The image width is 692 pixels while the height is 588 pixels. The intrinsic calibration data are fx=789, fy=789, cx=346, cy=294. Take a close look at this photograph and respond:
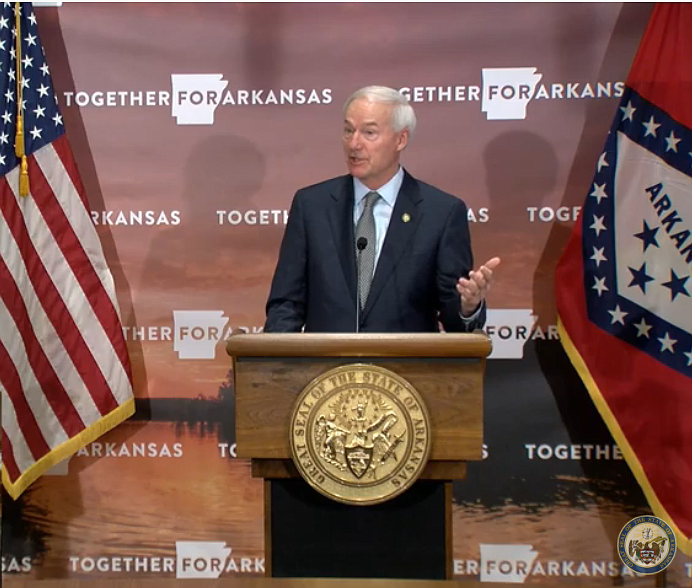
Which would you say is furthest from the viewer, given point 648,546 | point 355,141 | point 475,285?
point 355,141

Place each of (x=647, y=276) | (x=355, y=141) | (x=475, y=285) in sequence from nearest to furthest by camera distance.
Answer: (x=475, y=285), (x=355, y=141), (x=647, y=276)

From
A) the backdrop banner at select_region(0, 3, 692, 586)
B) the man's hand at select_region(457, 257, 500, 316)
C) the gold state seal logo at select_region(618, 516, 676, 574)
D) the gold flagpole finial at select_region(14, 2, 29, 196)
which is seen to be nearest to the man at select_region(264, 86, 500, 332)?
the man's hand at select_region(457, 257, 500, 316)

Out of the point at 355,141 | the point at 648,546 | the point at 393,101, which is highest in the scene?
the point at 393,101

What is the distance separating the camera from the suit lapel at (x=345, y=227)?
2.15 metres

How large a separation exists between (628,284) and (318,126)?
50.5 inches

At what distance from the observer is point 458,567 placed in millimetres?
3041

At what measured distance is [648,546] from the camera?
1.73 meters

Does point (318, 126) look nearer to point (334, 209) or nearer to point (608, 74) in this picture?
point (334, 209)

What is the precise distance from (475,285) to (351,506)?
1.91 feet

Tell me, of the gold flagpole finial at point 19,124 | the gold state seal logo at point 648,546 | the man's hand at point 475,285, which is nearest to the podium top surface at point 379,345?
the man's hand at point 475,285

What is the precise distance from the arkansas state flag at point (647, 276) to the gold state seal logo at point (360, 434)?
1397mm

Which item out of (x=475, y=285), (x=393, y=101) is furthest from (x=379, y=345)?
(x=393, y=101)

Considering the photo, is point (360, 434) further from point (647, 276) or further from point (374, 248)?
point (647, 276)

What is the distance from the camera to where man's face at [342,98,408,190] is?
229 cm
